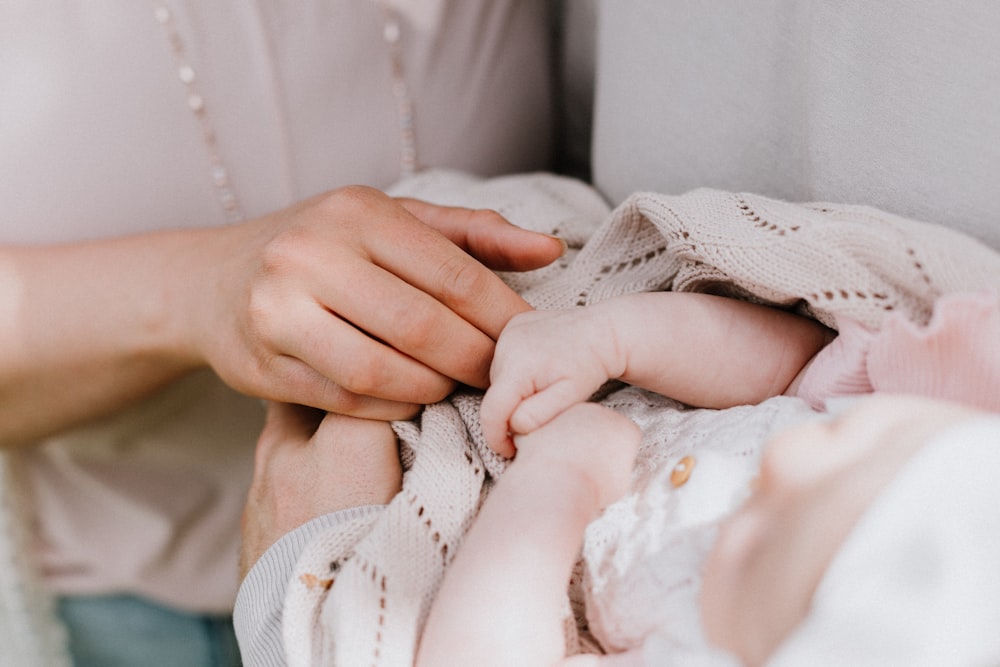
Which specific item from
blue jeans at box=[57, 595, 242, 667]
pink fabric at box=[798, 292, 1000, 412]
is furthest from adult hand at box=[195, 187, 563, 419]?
blue jeans at box=[57, 595, 242, 667]

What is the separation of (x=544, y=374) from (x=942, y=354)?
241 mm

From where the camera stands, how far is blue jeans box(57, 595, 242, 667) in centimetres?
102

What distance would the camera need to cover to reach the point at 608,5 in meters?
0.76

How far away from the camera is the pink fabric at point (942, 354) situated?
0.41 metres

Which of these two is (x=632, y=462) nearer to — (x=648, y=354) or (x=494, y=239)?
(x=648, y=354)

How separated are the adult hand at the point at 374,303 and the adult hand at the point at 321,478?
0.07 ft

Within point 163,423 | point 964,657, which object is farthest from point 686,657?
point 163,423

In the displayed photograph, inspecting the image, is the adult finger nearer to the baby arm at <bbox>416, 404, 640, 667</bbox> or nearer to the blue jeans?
the baby arm at <bbox>416, 404, 640, 667</bbox>

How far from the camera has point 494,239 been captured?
→ 630 mm

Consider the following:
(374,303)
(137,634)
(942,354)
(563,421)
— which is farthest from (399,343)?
(137,634)

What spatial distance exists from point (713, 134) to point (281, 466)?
1.61 ft

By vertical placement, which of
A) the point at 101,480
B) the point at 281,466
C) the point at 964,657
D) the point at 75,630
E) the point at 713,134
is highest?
the point at 713,134

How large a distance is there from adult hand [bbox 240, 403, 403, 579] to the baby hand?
0.38ft

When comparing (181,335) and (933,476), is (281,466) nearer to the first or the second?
(181,335)
